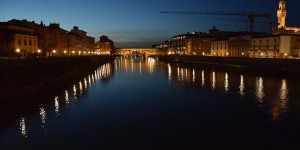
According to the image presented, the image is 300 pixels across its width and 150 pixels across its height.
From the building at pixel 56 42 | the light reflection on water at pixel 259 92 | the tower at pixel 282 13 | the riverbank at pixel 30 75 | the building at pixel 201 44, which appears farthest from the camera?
the building at pixel 201 44

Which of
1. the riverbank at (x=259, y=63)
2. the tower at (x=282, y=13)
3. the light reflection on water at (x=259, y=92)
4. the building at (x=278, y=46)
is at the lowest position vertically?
the light reflection on water at (x=259, y=92)

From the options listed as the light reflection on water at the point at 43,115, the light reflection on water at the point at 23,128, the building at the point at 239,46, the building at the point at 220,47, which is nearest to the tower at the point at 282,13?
the building at the point at 220,47

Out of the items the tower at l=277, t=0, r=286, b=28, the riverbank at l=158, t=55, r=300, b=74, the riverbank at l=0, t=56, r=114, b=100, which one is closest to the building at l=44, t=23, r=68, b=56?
the riverbank at l=0, t=56, r=114, b=100

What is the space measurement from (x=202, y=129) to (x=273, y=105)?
13.8 metres

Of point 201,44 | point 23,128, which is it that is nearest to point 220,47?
point 201,44

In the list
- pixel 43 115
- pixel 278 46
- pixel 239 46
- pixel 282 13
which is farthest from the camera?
pixel 282 13

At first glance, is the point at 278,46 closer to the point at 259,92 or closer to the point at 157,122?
the point at 259,92

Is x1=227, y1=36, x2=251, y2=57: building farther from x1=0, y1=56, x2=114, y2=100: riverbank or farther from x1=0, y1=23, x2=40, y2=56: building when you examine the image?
x1=0, y1=23, x2=40, y2=56: building

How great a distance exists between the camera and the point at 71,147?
19.5m

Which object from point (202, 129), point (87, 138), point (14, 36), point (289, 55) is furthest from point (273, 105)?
point (14, 36)

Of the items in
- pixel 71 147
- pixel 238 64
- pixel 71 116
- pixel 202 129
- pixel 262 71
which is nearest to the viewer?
pixel 71 147

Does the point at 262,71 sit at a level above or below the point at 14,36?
below

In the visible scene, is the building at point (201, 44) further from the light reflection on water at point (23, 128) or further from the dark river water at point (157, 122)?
the light reflection on water at point (23, 128)

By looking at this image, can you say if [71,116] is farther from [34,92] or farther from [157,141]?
[34,92]
